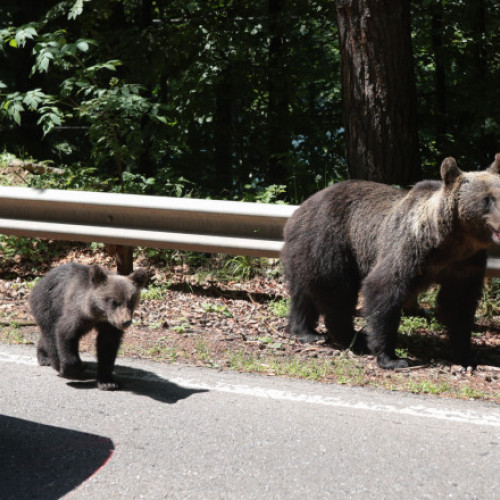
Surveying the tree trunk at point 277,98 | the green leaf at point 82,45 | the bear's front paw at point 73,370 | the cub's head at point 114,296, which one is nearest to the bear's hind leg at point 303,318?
the cub's head at point 114,296

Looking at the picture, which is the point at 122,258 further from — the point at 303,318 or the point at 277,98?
the point at 277,98

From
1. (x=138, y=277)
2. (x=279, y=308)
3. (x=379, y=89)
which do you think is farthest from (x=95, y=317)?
(x=379, y=89)

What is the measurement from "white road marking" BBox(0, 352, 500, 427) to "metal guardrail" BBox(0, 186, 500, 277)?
205 cm

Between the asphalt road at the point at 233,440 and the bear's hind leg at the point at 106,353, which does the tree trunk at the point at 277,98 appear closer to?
the bear's hind leg at the point at 106,353

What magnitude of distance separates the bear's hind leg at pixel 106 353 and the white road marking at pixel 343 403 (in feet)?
0.93

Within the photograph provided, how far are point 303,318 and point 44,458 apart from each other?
9.57ft

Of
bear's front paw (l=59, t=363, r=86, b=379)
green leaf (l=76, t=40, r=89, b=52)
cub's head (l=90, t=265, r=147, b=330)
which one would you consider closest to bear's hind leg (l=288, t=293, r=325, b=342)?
cub's head (l=90, t=265, r=147, b=330)

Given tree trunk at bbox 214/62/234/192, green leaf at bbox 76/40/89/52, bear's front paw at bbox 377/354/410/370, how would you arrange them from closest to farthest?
bear's front paw at bbox 377/354/410/370 < green leaf at bbox 76/40/89/52 < tree trunk at bbox 214/62/234/192

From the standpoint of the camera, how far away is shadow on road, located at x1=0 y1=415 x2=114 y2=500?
3330 mm

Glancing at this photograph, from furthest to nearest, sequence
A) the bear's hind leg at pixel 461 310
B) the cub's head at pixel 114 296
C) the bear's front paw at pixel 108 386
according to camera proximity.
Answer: the bear's hind leg at pixel 461 310 < the bear's front paw at pixel 108 386 < the cub's head at pixel 114 296

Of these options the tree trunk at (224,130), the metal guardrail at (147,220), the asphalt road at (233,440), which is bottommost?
the asphalt road at (233,440)

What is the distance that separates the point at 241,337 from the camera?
600 centimetres

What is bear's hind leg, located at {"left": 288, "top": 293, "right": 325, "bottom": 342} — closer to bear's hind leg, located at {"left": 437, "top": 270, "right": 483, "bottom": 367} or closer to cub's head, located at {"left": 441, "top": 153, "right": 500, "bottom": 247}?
bear's hind leg, located at {"left": 437, "top": 270, "right": 483, "bottom": 367}

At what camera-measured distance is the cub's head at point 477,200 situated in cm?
512
